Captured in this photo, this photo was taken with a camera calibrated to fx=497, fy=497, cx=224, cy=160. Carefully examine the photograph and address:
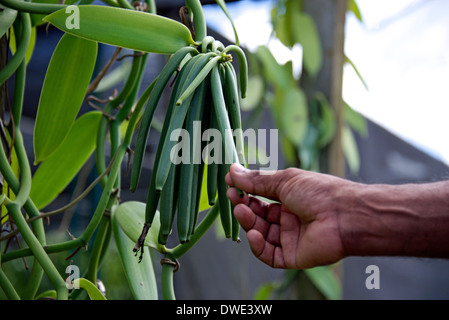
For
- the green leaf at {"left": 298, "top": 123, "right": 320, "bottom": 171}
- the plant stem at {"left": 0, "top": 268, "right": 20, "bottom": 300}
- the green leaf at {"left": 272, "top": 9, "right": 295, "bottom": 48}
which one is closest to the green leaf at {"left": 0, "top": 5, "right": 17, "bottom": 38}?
the plant stem at {"left": 0, "top": 268, "right": 20, "bottom": 300}

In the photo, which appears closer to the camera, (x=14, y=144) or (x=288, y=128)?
(x=14, y=144)

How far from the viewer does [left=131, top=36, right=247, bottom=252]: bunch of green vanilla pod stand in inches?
16.3

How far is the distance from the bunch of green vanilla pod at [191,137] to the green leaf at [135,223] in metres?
0.07

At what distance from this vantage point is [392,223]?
463 millimetres

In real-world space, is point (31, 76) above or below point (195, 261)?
above

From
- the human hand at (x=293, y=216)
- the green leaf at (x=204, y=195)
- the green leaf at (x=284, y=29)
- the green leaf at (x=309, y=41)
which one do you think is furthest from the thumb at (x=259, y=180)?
the green leaf at (x=284, y=29)

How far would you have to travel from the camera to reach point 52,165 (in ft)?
2.26

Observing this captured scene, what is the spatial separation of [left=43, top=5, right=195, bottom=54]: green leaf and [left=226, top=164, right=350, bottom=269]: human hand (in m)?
0.14

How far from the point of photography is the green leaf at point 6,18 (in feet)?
1.78

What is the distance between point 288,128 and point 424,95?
1.61 ft
